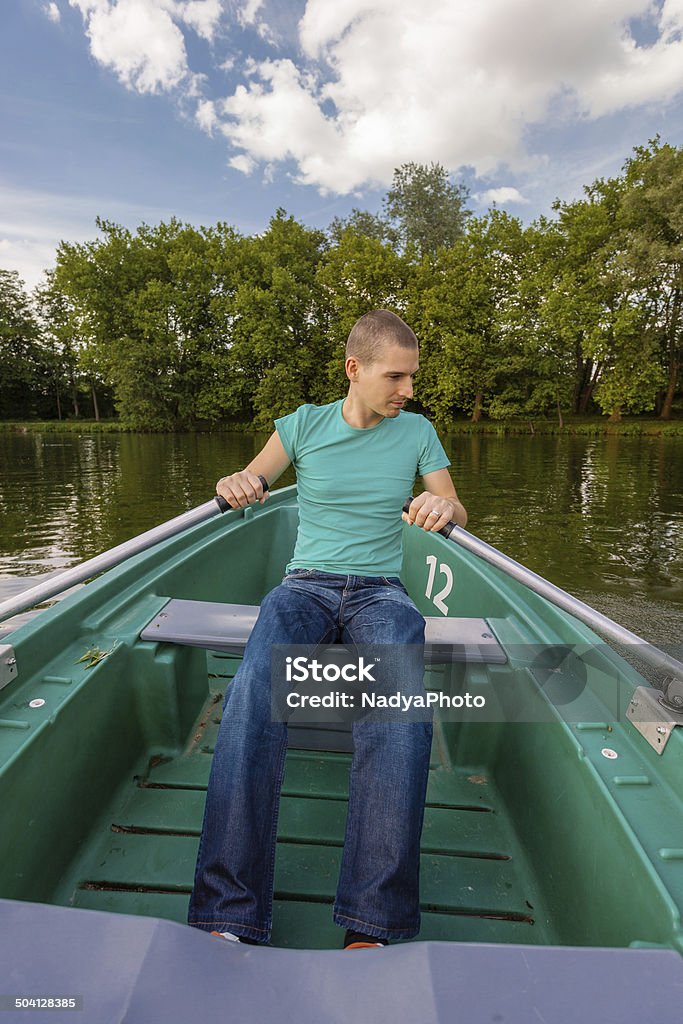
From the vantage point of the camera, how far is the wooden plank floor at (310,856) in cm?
145

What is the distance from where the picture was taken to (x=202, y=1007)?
0.75 m

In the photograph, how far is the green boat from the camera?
0.78 metres

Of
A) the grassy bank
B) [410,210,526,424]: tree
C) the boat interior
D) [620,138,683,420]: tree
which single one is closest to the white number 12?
the boat interior

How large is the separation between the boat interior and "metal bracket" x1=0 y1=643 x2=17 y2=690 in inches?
1.1

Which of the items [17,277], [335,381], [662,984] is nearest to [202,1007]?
[662,984]

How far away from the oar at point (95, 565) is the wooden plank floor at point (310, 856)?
720 mm

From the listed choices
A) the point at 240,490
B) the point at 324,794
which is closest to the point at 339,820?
the point at 324,794

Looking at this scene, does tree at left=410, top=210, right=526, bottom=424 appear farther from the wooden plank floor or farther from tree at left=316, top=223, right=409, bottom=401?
the wooden plank floor

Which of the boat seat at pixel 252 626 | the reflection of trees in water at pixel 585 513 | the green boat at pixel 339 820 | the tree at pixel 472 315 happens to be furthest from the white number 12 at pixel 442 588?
the tree at pixel 472 315

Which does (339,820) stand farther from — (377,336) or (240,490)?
(377,336)

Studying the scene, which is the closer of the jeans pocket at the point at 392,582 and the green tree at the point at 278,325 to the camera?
the jeans pocket at the point at 392,582

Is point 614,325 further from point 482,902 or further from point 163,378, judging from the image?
point 482,902

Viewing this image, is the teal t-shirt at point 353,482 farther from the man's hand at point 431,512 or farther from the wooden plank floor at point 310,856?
the wooden plank floor at point 310,856

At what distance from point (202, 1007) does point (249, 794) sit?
20.3 inches
